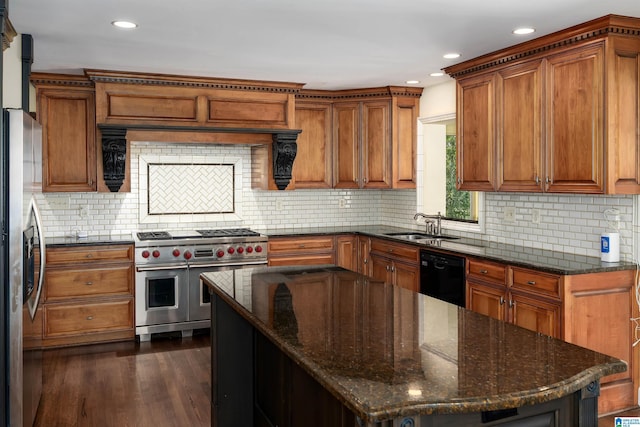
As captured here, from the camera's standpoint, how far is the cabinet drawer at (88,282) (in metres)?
5.33

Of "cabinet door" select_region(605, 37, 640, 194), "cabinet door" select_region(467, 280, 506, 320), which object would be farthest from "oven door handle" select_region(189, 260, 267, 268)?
"cabinet door" select_region(605, 37, 640, 194)

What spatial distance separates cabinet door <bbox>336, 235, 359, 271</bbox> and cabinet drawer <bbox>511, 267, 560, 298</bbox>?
2547 mm

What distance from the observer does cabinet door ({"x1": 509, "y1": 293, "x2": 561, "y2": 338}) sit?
3.80m

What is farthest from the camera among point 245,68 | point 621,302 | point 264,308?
point 245,68

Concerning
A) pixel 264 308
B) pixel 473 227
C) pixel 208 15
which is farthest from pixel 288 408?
pixel 473 227

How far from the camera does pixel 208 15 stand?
3.61m

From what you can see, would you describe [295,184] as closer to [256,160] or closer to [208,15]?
[256,160]

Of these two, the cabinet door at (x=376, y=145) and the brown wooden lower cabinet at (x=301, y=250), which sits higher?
the cabinet door at (x=376, y=145)

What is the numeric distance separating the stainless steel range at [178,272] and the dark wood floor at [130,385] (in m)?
0.20

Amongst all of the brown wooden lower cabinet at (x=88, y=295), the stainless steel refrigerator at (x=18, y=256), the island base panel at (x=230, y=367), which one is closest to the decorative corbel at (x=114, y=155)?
the brown wooden lower cabinet at (x=88, y=295)

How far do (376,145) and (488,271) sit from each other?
2.44 m

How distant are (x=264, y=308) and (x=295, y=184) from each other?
3.98 meters

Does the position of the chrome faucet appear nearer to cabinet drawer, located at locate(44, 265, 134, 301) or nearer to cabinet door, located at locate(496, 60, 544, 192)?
cabinet door, located at locate(496, 60, 544, 192)

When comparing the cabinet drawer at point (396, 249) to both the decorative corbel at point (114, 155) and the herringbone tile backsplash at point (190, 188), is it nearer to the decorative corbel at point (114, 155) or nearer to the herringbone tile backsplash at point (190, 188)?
the herringbone tile backsplash at point (190, 188)
